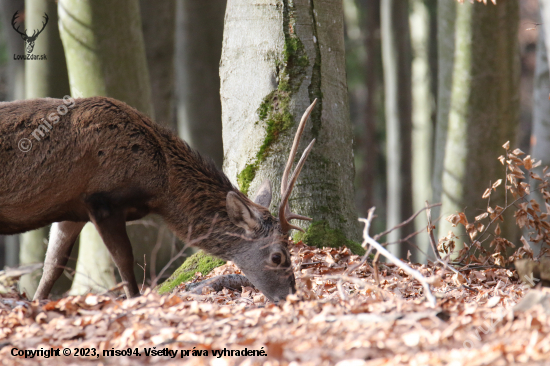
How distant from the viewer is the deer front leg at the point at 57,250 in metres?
5.96

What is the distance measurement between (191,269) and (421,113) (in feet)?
36.1

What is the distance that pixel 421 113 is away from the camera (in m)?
16.0

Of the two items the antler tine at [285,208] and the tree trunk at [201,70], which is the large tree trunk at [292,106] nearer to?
the antler tine at [285,208]

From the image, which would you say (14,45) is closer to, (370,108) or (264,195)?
(264,195)

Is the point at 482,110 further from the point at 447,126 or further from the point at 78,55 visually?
the point at 78,55

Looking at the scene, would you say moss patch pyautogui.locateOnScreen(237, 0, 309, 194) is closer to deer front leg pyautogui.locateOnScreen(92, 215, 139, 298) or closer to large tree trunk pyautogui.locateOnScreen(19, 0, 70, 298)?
deer front leg pyautogui.locateOnScreen(92, 215, 139, 298)

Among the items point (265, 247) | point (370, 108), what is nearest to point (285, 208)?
point (265, 247)

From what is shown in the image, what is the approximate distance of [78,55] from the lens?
8.22 m

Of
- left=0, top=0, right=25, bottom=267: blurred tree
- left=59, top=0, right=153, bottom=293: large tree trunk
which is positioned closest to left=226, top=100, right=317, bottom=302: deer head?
left=59, top=0, right=153, bottom=293: large tree trunk

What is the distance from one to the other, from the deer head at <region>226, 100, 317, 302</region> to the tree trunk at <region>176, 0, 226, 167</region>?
680cm

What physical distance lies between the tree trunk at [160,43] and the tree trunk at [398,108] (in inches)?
253

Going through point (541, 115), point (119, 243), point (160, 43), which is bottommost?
point (119, 243)

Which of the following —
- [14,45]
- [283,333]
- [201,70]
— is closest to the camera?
[283,333]

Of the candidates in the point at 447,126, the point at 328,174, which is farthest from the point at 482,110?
the point at 328,174
